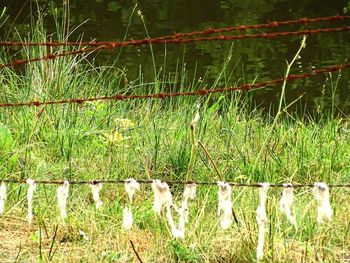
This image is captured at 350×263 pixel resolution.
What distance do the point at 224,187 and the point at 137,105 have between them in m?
3.68

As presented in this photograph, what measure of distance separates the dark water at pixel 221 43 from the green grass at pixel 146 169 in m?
1.25

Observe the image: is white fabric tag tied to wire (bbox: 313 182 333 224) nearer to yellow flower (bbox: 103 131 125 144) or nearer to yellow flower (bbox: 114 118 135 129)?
yellow flower (bbox: 103 131 125 144)

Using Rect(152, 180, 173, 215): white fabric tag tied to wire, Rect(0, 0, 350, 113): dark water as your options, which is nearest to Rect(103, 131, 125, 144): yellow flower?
Rect(152, 180, 173, 215): white fabric tag tied to wire

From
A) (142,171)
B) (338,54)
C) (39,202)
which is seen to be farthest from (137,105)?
(338,54)

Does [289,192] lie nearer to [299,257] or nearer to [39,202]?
[299,257]

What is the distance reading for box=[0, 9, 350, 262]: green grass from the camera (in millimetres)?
3295

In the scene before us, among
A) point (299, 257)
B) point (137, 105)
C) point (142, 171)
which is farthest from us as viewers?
point (137, 105)

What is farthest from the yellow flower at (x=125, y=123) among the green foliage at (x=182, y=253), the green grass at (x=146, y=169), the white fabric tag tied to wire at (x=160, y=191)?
the white fabric tag tied to wire at (x=160, y=191)

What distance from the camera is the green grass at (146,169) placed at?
3.29m

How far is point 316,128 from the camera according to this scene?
540 centimetres

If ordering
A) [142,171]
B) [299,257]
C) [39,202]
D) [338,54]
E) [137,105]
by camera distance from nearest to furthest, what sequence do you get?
[299,257] → [39,202] → [142,171] → [137,105] → [338,54]

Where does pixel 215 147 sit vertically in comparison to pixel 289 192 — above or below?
below

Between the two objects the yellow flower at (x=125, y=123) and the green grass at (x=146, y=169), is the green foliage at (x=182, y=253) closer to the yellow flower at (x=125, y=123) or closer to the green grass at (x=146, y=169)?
the green grass at (x=146, y=169)

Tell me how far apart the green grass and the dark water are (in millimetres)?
1245
